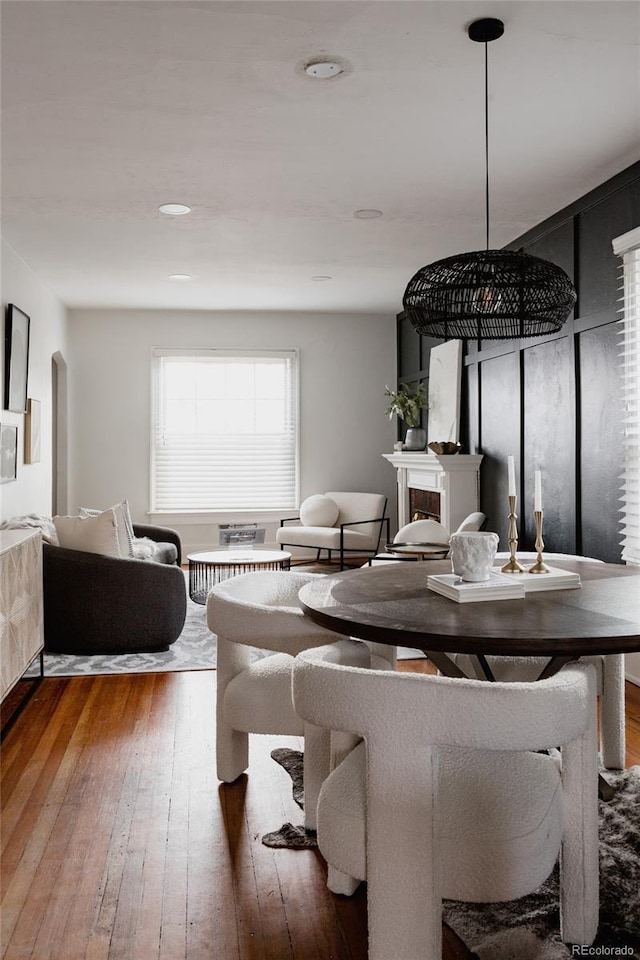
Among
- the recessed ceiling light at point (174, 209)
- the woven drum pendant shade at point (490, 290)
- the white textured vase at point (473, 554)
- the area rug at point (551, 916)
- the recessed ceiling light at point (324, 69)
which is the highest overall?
the recessed ceiling light at point (174, 209)

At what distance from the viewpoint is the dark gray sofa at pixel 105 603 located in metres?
4.44

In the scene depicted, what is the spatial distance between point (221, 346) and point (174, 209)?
3511 mm

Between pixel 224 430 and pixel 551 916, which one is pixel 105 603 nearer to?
pixel 551 916

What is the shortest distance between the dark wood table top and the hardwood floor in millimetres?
748

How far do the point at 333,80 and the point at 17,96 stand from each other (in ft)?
4.30

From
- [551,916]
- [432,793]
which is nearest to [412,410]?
[551,916]

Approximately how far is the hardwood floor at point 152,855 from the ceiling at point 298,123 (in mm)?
2664

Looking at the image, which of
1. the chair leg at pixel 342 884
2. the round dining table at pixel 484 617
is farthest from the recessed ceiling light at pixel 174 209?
the chair leg at pixel 342 884

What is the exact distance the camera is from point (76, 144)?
367 cm

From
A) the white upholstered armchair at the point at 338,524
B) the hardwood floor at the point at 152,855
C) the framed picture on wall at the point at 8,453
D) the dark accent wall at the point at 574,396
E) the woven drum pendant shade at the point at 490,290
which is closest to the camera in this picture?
the hardwood floor at the point at 152,855

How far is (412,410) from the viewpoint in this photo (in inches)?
296

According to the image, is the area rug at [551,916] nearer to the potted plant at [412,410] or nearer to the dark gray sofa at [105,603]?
the dark gray sofa at [105,603]

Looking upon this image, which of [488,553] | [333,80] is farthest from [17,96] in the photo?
[488,553]

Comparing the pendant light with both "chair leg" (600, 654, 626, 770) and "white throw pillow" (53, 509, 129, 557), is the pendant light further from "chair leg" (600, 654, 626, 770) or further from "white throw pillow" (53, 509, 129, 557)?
"white throw pillow" (53, 509, 129, 557)
